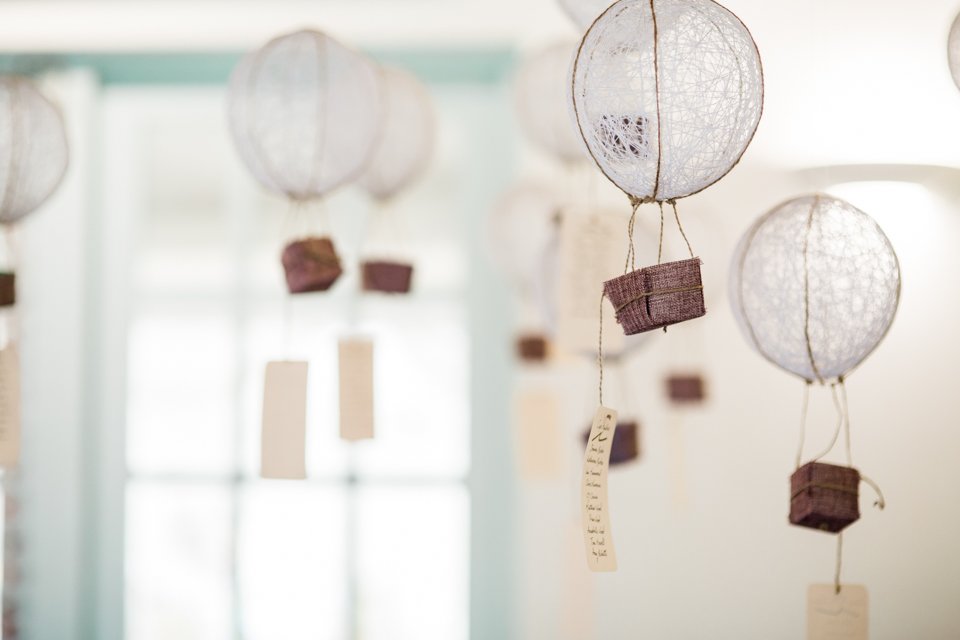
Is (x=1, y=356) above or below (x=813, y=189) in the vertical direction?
below


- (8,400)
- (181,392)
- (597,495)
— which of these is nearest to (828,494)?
(597,495)

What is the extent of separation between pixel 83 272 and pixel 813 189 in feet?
6.96

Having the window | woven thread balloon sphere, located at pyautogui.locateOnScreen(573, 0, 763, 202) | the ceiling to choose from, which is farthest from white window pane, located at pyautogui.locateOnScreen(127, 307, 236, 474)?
woven thread balloon sphere, located at pyautogui.locateOnScreen(573, 0, 763, 202)

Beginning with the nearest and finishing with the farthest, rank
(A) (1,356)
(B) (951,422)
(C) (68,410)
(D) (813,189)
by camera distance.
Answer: (A) (1,356)
(B) (951,422)
(D) (813,189)
(C) (68,410)

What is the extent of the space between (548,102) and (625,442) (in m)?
0.78

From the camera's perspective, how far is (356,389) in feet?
6.33

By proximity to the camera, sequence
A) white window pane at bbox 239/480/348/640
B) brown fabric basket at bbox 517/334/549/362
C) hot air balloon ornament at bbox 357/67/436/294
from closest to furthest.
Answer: hot air balloon ornament at bbox 357/67/436/294 → brown fabric basket at bbox 517/334/549/362 → white window pane at bbox 239/480/348/640

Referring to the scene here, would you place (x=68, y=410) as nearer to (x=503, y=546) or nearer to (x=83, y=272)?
(x=83, y=272)

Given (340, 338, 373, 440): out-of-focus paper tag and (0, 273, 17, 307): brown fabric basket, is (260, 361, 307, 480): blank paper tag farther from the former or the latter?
(0, 273, 17, 307): brown fabric basket

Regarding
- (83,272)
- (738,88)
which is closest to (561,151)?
(738,88)

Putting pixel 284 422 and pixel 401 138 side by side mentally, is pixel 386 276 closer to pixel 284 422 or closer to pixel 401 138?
pixel 401 138

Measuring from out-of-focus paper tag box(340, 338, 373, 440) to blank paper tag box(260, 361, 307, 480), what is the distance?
155 mm

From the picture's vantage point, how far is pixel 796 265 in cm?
152

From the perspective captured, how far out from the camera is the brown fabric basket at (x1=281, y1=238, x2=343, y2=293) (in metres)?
1.76
